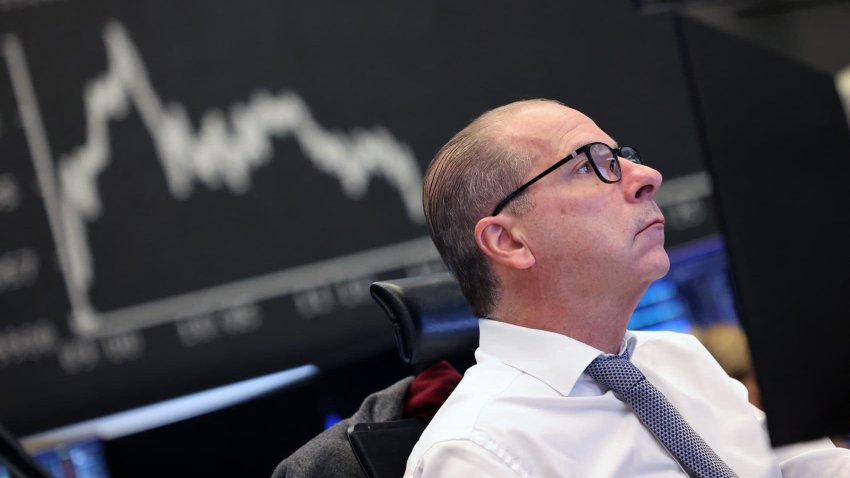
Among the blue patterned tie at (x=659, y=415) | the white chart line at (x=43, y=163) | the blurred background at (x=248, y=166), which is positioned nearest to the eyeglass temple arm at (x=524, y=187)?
the blue patterned tie at (x=659, y=415)

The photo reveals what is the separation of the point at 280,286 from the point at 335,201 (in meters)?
0.31

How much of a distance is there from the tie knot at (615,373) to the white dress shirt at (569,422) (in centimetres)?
1

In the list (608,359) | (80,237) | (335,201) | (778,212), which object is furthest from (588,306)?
(80,237)

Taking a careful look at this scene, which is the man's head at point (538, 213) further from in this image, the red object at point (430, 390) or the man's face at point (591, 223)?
the red object at point (430, 390)

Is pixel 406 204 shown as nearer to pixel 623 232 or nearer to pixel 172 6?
pixel 172 6

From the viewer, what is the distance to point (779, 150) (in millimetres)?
866

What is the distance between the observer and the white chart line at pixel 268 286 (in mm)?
3232

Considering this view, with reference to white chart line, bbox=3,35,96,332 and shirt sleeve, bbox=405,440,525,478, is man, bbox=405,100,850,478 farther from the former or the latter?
white chart line, bbox=3,35,96,332

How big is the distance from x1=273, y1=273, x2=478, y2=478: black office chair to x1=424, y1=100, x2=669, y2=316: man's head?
5 cm

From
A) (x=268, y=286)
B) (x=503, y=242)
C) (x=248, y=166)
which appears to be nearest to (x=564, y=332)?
(x=503, y=242)

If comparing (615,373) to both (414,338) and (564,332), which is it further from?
(414,338)

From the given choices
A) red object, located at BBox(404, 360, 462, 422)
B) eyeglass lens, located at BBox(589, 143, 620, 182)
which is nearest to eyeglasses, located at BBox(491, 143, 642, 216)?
eyeglass lens, located at BBox(589, 143, 620, 182)

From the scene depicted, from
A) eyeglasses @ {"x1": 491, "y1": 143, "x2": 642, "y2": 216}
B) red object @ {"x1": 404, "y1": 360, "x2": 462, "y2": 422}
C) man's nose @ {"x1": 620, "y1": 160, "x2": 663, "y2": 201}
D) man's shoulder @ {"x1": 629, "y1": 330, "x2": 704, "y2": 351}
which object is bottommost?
man's shoulder @ {"x1": 629, "y1": 330, "x2": 704, "y2": 351}

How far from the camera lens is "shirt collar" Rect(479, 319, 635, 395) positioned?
134cm
